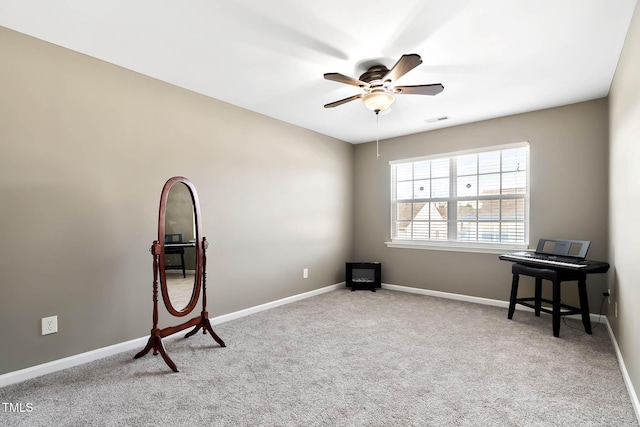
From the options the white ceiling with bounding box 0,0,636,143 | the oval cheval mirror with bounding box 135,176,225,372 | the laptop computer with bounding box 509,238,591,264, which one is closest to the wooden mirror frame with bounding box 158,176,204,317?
the oval cheval mirror with bounding box 135,176,225,372

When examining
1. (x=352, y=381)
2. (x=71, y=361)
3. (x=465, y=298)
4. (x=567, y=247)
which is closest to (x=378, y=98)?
(x=352, y=381)

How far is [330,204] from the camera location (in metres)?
4.97

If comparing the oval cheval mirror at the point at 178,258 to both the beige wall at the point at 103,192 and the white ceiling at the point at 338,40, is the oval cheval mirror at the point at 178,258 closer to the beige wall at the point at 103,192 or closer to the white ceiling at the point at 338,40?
the beige wall at the point at 103,192

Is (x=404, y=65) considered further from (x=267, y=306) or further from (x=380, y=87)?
(x=267, y=306)

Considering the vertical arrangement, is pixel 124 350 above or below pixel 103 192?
below

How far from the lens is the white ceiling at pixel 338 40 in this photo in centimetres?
196

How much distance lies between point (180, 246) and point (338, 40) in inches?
79.5

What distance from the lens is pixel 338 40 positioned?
2.30 meters

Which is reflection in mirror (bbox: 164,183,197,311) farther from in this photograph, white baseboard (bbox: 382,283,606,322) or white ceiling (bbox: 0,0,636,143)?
white baseboard (bbox: 382,283,606,322)

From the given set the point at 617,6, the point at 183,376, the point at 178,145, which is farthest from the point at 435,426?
the point at 178,145

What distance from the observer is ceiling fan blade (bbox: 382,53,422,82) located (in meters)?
2.07

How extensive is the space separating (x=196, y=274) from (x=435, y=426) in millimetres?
2104

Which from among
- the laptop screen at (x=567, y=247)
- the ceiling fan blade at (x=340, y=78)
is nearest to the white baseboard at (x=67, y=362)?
the ceiling fan blade at (x=340, y=78)

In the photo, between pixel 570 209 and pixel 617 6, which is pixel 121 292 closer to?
pixel 617 6
